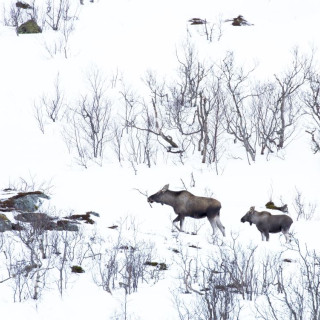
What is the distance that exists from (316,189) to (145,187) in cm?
957

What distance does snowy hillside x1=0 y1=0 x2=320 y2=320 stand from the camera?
8906mm

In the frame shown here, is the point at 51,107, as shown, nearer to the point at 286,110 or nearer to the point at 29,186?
the point at 29,186

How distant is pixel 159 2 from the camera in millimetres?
49188

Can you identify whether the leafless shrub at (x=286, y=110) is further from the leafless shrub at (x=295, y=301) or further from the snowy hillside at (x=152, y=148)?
the leafless shrub at (x=295, y=301)

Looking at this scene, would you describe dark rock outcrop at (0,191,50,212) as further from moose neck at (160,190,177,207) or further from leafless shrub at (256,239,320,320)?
leafless shrub at (256,239,320,320)

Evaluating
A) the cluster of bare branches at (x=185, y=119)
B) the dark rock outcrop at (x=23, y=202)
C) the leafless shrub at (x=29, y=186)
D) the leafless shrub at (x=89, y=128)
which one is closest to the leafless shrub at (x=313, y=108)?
the cluster of bare branches at (x=185, y=119)

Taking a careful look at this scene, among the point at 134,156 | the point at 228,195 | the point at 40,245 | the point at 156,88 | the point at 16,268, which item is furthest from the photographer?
the point at 156,88

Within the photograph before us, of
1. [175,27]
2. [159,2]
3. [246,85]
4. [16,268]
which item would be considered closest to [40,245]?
[16,268]

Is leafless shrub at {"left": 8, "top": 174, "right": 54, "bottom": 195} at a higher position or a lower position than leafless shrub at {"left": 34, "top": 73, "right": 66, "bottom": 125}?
lower

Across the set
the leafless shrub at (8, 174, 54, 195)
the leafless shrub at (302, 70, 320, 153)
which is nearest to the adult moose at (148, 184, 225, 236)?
the leafless shrub at (8, 174, 54, 195)

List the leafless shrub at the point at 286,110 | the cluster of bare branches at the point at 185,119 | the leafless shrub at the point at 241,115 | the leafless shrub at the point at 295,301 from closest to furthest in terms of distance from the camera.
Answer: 1. the leafless shrub at the point at 295,301
2. the leafless shrub at the point at 241,115
3. the cluster of bare branches at the point at 185,119
4. the leafless shrub at the point at 286,110

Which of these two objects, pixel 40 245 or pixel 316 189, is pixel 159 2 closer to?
pixel 316 189

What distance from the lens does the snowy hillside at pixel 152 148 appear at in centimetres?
891

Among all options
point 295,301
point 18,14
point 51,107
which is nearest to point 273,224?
point 295,301
